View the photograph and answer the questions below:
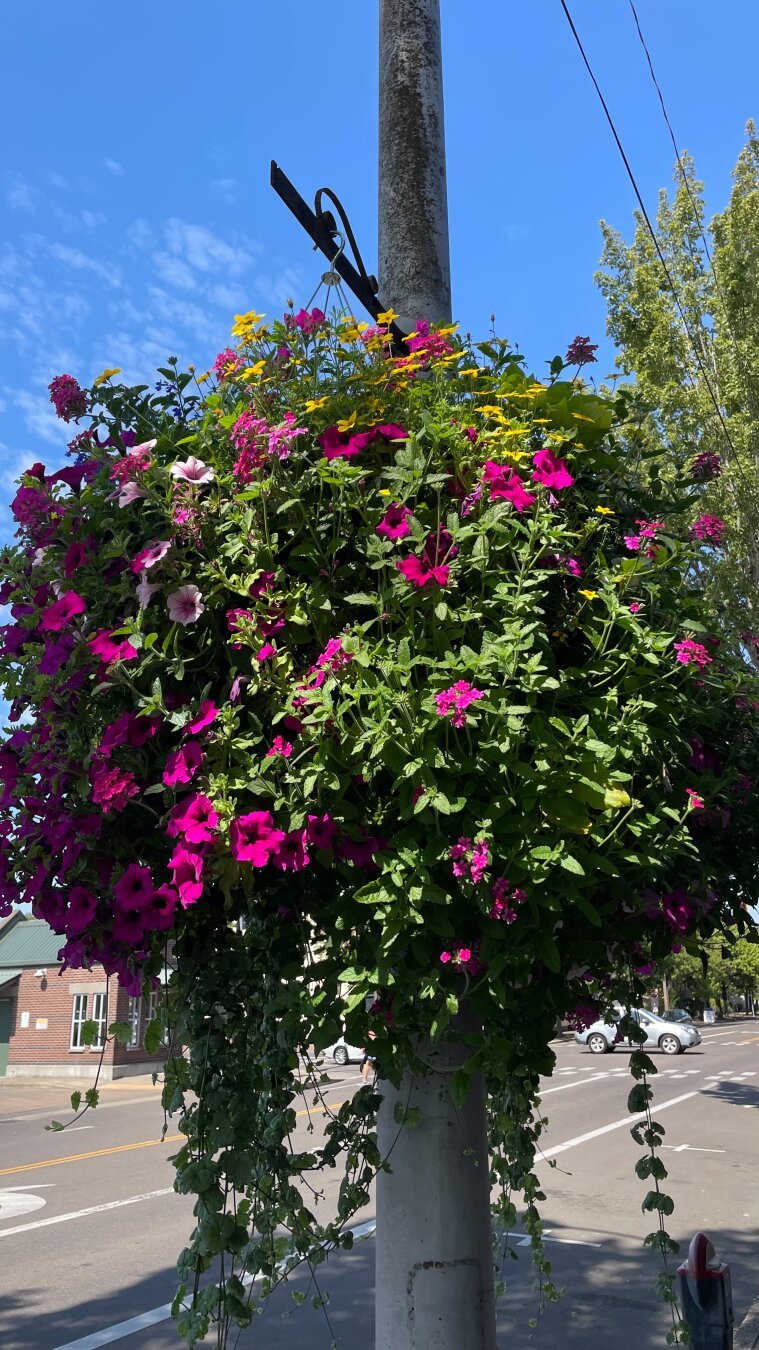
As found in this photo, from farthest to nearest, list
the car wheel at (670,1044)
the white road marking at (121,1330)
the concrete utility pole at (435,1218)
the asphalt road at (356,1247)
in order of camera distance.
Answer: the car wheel at (670,1044)
the asphalt road at (356,1247)
the white road marking at (121,1330)
the concrete utility pole at (435,1218)

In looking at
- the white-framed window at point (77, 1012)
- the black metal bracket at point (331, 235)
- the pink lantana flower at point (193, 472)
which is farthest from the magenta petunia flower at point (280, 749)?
the white-framed window at point (77, 1012)

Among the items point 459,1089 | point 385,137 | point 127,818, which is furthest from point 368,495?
point 385,137

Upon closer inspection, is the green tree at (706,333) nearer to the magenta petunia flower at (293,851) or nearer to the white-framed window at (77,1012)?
the magenta petunia flower at (293,851)

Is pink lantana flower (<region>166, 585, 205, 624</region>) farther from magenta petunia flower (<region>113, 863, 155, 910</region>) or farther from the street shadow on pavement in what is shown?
the street shadow on pavement

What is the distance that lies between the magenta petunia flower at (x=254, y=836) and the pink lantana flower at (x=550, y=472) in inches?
29.2

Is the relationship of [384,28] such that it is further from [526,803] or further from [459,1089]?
[459,1089]

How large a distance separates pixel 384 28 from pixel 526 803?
7.27 feet

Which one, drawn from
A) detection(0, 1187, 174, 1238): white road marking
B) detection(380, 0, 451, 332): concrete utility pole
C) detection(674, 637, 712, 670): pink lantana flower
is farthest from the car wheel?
detection(674, 637, 712, 670): pink lantana flower

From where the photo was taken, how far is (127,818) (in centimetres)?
183

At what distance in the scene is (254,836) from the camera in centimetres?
160

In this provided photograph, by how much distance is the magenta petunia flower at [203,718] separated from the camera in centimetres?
167

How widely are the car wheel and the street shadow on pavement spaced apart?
942 inches

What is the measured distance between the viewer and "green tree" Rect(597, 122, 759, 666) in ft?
47.0

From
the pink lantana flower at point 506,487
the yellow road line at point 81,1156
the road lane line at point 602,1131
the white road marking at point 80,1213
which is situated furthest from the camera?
the yellow road line at point 81,1156
